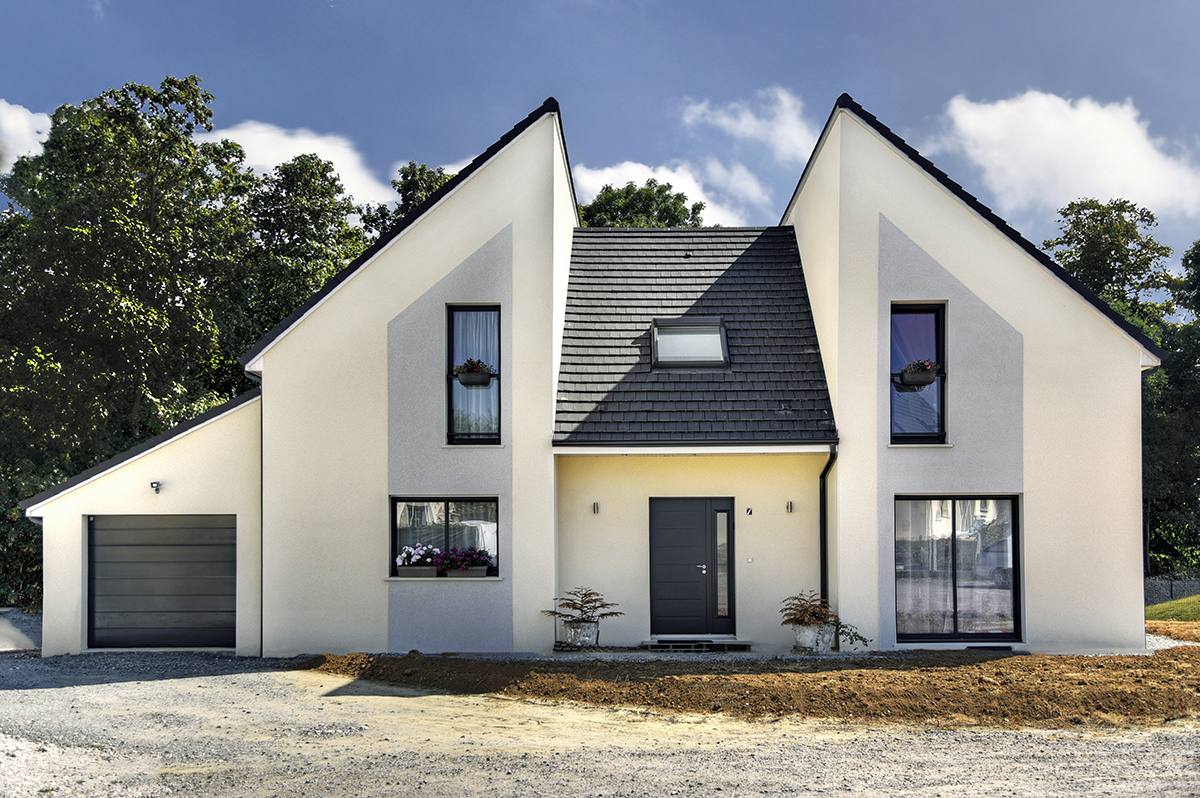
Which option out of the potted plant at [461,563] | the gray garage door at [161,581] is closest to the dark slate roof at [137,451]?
the gray garage door at [161,581]

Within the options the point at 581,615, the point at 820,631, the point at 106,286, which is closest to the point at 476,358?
the point at 581,615

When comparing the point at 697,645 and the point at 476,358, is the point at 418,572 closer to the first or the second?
the point at 476,358

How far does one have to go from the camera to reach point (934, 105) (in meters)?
14.3

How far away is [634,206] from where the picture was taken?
2833 cm

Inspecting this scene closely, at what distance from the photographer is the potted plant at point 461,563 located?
10.6 metres

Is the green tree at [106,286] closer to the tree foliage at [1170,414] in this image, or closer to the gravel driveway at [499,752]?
the gravel driveway at [499,752]

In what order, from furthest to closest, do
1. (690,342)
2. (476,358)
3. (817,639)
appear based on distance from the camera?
1. (690,342)
2. (476,358)
3. (817,639)

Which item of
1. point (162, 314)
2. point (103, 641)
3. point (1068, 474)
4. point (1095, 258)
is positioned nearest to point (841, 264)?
point (1068, 474)

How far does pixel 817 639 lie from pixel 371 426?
736 cm

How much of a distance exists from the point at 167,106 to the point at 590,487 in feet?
57.4

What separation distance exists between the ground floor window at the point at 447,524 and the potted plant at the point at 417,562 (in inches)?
5.8

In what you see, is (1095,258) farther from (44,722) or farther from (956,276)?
(44,722)

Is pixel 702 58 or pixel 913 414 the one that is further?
pixel 702 58

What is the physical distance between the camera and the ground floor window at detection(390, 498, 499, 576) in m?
10.8
